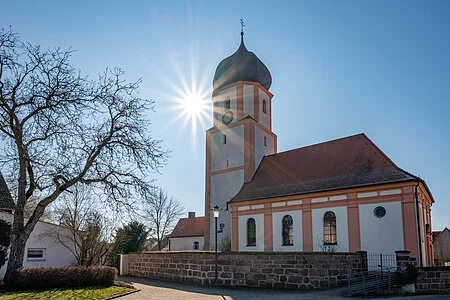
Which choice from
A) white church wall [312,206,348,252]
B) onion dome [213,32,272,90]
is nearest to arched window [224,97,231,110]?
onion dome [213,32,272,90]

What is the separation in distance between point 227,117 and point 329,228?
13888 millimetres

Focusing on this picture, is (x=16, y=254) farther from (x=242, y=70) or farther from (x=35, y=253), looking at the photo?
(x=242, y=70)

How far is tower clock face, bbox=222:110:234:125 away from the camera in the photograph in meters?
33.6

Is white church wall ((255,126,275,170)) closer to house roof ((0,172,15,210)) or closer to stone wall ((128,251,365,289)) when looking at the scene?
stone wall ((128,251,365,289))

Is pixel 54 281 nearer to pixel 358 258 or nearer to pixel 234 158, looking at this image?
pixel 358 258

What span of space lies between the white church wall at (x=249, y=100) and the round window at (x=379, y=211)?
536 inches

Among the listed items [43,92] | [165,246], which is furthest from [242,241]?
[165,246]

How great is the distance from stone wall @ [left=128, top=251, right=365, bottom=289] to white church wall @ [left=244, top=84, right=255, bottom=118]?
16.9 meters

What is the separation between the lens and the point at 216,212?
18391 millimetres

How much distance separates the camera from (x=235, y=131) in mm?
32594

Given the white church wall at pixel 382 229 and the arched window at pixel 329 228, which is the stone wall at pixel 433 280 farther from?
the arched window at pixel 329 228

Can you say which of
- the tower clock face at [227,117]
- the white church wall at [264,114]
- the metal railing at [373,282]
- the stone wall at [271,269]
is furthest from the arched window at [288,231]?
the tower clock face at [227,117]

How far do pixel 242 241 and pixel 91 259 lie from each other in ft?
32.8

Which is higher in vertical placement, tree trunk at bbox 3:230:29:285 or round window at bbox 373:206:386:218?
round window at bbox 373:206:386:218
